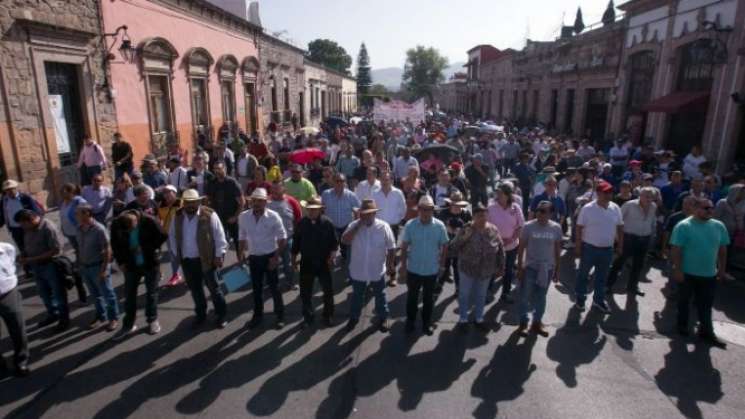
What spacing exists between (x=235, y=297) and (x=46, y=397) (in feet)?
8.60

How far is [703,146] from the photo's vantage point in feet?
44.8

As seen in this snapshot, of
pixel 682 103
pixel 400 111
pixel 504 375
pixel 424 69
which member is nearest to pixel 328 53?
pixel 424 69

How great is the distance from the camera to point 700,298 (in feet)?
17.9

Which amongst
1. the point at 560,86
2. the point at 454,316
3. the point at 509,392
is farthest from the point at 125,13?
the point at 560,86

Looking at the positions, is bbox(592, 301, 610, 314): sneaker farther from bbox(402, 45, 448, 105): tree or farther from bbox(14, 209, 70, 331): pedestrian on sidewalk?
bbox(402, 45, 448, 105): tree

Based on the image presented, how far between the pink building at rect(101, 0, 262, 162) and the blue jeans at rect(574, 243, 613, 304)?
11968mm

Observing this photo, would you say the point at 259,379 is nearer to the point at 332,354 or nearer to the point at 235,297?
the point at 332,354

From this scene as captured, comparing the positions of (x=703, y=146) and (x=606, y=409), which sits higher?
(x=703, y=146)

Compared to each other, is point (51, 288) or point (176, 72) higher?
point (176, 72)


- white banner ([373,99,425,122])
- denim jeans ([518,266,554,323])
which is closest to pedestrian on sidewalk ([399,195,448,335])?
denim jeans ([518,266,554,323])

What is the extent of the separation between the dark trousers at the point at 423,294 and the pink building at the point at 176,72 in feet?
34.5

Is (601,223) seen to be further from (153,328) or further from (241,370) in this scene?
→ (153,328)

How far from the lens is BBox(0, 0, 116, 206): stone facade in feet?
30.0

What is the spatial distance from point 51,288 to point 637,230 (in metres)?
8.00
